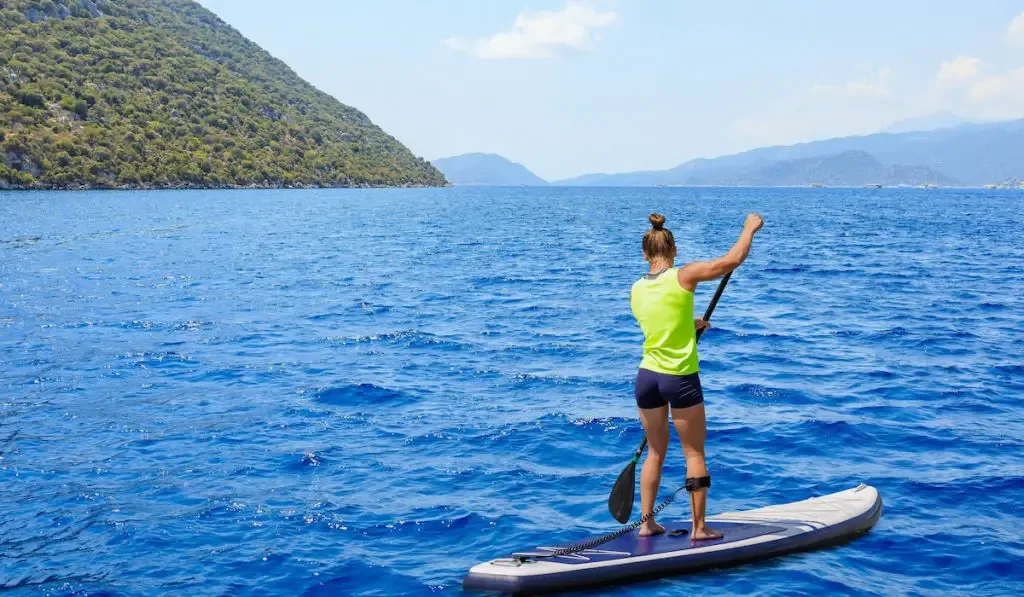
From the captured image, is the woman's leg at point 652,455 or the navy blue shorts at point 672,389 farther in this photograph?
the woman's leg at point 652,455

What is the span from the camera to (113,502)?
34.6 ft

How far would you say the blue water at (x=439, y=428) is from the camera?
29.6 feet

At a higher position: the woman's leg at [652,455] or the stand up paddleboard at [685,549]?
the woman's leg at [652,455]

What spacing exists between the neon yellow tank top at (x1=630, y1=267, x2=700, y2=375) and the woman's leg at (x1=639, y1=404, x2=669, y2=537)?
559mm

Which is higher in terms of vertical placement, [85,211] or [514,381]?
[85,211]

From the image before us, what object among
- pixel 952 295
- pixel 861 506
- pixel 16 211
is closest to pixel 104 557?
pixel 861 506

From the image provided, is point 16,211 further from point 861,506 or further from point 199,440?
point 861,506

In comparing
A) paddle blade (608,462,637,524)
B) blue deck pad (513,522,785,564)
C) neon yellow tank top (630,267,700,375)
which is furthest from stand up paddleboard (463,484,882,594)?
neon yellow tank top (630,267,700,375)

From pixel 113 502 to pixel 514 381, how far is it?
28.2 ft

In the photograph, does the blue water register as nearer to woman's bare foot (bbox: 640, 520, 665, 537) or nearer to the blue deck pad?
the blue deck pad

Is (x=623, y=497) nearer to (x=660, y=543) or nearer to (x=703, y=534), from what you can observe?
(x=660, y=543)

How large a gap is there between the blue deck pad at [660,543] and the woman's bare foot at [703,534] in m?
0.04

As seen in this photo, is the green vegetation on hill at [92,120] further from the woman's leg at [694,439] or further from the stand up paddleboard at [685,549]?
the woman's leg at [694,439]

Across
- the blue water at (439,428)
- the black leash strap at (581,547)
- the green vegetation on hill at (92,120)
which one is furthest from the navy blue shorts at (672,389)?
the green vegetation on hill at (92,120)
